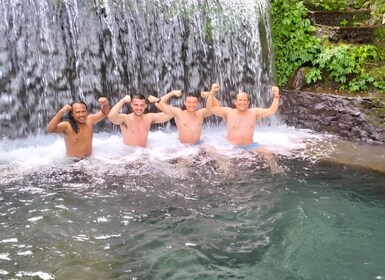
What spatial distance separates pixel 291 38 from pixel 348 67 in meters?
1.42

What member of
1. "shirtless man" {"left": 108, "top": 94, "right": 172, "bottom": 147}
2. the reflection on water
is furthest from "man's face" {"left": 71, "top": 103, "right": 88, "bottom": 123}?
"shirtless man" {"left": 108, "top": 94, "right": 172, "bottom": 147}

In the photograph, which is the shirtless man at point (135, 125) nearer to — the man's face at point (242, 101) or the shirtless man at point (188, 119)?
the shirtless man at point (188, 119)

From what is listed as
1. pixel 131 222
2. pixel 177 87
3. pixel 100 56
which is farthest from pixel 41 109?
pixel 131 222

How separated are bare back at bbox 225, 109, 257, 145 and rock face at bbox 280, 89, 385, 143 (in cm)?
166

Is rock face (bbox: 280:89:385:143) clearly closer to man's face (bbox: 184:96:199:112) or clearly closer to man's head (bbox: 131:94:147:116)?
man's face (bbox: 184:96:199:112)

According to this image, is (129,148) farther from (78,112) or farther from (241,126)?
(241,126)

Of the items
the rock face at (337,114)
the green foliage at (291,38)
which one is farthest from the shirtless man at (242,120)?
the green foliage at (291,38)

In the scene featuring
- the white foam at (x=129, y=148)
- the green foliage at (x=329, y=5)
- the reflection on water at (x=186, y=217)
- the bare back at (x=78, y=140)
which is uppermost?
the green foliage at (x=329, y=5)

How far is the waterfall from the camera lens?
6.77 meters

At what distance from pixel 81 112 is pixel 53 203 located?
1674mm

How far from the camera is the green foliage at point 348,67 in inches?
308

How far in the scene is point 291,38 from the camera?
8.84 meters

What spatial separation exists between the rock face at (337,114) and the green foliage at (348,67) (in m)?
0.38

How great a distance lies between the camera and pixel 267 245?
3.55 meters
